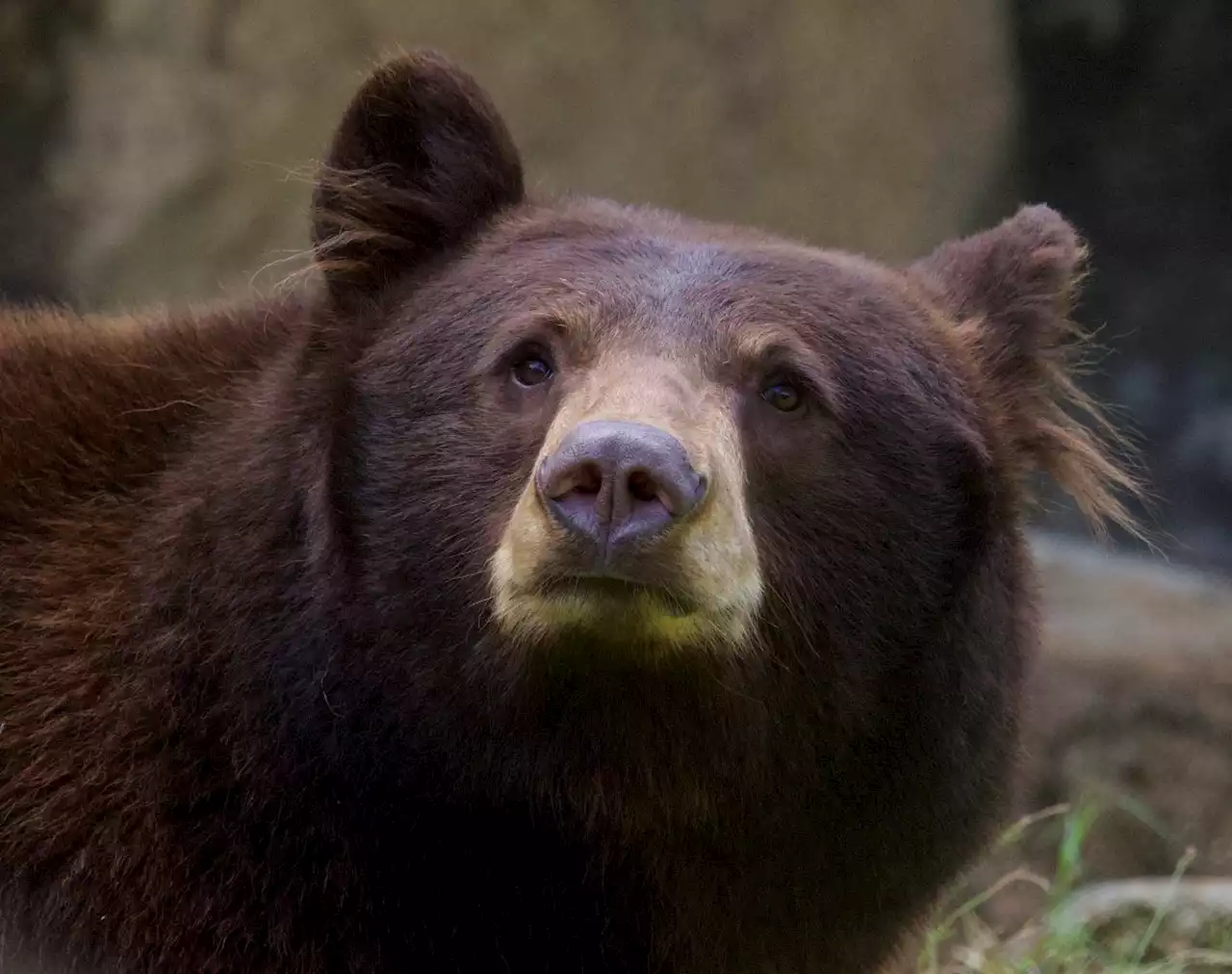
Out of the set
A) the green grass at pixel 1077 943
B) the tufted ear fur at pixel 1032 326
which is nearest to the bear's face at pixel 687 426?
the tufted ear fur at pixel 1032 326

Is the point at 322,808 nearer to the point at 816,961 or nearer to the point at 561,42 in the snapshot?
the point at 816,961

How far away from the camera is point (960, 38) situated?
9.36 metres

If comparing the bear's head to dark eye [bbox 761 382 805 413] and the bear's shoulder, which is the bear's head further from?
the bear's shoulder

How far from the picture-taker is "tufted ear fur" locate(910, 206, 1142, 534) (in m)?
3.81

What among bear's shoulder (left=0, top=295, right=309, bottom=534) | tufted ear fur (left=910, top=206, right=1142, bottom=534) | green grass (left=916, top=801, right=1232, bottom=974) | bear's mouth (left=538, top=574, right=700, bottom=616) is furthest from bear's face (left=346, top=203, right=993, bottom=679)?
green grass (left=916, top=801, right=1232, bottom=974)

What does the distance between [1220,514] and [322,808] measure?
27.7 ft

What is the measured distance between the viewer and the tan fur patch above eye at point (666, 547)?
107 inches

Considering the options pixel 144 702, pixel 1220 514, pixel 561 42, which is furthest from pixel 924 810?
pixel 1220 514

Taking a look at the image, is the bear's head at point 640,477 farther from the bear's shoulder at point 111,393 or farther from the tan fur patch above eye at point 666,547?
the bear's shoulder at point 111,393

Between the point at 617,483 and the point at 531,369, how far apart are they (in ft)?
2.18

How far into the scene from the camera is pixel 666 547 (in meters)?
2.66

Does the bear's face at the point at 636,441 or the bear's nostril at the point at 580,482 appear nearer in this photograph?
the bear's nostril at the point at 580,482

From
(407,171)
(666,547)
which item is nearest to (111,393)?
(407,171)

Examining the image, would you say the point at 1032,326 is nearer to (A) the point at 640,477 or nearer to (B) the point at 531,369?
(B) the point at 531,369
